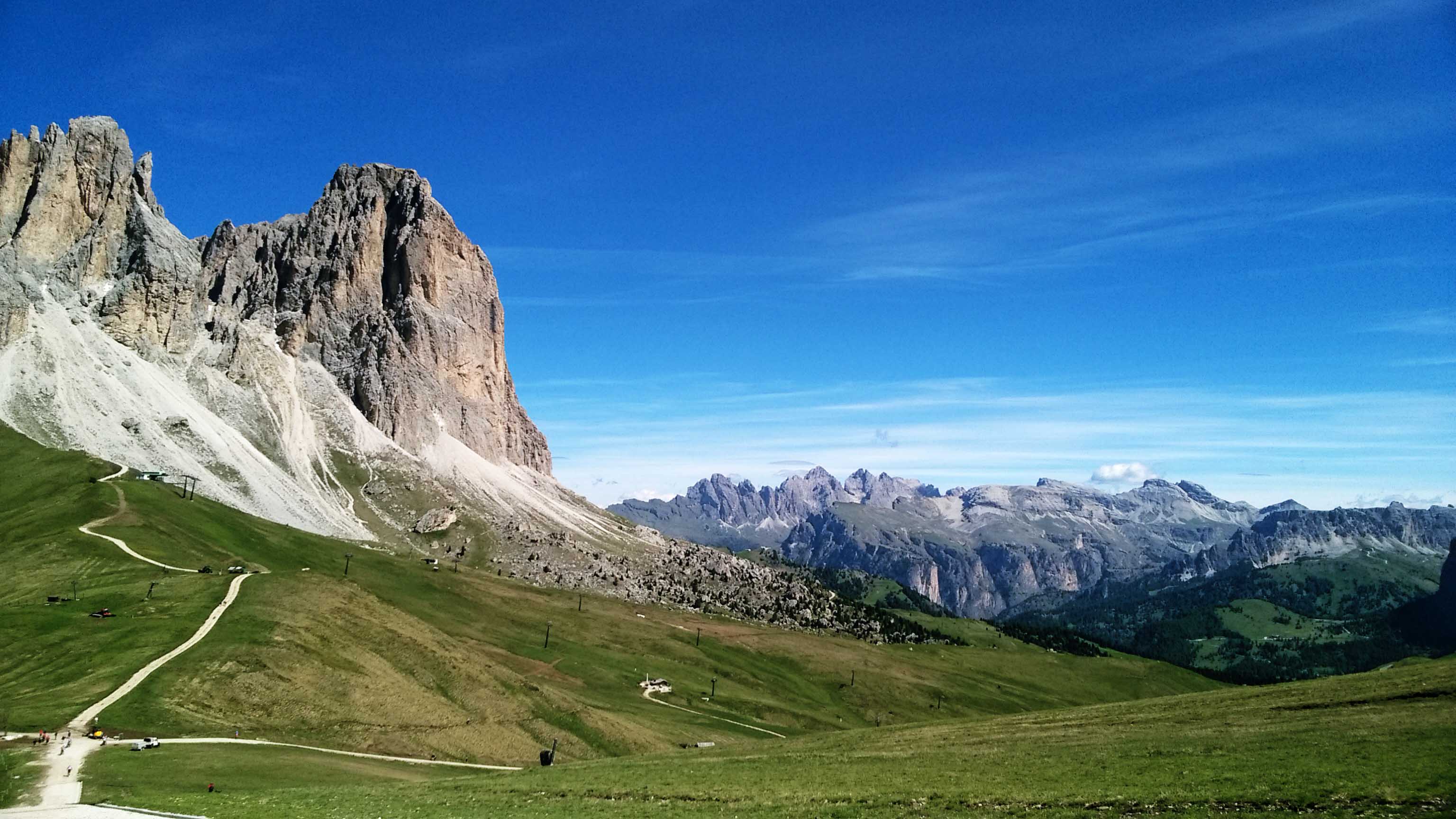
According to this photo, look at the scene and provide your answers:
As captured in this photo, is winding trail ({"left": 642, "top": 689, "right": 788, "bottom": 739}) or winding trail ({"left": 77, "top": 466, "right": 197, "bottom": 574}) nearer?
winding trail ({"left": 77, "top": 466, "right": 197, "bottom": 574})

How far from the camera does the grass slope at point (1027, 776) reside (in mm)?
40156

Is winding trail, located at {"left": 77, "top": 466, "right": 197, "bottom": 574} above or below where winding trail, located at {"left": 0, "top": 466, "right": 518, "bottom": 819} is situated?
above

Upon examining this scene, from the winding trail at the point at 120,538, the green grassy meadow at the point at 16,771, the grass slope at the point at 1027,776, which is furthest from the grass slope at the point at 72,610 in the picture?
the grass slope at the point at 1027,776

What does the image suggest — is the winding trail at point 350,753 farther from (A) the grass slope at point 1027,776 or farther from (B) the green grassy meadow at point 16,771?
(B) the green grassy meadow at point 16,771

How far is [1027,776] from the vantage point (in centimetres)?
4991

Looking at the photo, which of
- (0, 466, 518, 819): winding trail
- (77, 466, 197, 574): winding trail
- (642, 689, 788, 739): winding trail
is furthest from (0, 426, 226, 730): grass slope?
(642, 689, 788, 739): winding trail

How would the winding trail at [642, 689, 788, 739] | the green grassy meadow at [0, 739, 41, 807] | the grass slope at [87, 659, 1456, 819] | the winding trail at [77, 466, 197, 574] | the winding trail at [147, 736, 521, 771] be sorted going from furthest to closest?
1. the winding trail at [642, 689, 788, 739]
2. the winding trail at [77, 466, 197, 574]
3. the winding trail at [147, 736, 521, 771]
4. the green grassy meadow at [0, 739, 41, 807]
5. the grass slope at [87, 659, 1456, 819]

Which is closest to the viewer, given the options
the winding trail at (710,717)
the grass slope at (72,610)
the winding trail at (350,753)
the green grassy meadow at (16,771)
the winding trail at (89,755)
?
the winding trail at (89,755)

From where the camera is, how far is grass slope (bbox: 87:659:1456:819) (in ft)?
132

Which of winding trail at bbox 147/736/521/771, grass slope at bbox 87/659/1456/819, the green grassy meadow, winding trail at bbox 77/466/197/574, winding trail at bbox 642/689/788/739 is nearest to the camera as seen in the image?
grass slope at bbox 87/659/1456/819

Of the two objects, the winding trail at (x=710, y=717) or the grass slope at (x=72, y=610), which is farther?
the winding trail at (x=710, y=717)

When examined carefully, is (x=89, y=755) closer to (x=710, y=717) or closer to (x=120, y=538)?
(x=120, y=538)

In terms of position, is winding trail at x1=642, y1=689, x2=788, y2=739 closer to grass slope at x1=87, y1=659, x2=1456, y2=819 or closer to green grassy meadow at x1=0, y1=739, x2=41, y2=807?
grass slope at x1=87, y1=659, x2=1456, y2=819

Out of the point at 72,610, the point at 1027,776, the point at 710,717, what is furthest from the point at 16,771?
the point at 710,717
